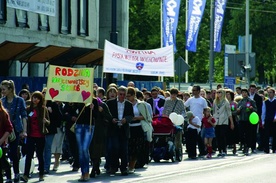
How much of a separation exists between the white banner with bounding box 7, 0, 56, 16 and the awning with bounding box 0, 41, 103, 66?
1.57 meters

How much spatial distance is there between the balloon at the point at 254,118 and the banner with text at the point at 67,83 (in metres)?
8.65

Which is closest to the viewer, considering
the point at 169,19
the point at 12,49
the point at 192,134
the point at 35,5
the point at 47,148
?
the point at 47,148

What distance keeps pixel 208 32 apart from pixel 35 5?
4271 cm

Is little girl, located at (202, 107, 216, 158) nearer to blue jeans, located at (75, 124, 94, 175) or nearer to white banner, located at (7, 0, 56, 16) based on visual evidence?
blue jeans, located at (75, 124, 94, 175)

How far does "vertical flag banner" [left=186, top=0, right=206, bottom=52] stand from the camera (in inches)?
1766

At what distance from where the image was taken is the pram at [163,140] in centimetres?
2220

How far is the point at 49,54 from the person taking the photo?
111ft

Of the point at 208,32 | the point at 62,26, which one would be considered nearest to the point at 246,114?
the point at 62,26

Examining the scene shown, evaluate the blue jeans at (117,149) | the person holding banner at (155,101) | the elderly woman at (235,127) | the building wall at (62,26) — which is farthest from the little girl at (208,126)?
the building wall at (62,26)

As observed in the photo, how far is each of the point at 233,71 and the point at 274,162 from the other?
19.6 metres

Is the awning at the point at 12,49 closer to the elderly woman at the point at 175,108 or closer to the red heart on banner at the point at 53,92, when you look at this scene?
the elderly woman at the point at 175,108

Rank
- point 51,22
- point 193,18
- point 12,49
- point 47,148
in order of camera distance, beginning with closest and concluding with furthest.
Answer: point 47,148, point 12,49, point 51,22, point 193,18

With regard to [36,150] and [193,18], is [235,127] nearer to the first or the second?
[36,150]

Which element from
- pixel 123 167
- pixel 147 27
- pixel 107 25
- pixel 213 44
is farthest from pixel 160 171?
pixel 147 27
